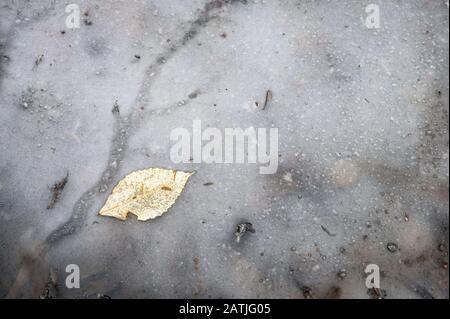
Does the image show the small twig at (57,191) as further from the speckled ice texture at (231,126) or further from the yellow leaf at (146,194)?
the yellow leaf at (146,194)

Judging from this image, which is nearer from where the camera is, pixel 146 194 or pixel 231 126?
pixel 146 194

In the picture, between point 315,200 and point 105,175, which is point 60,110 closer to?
point 105,175

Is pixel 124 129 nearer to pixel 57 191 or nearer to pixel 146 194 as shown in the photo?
pixel 146 194

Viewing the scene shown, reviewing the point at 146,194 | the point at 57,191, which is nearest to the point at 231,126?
the point at 146,194

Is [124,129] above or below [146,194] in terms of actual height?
above

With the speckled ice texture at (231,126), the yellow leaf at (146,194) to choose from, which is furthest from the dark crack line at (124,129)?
the yellow leaf at (146,194)
